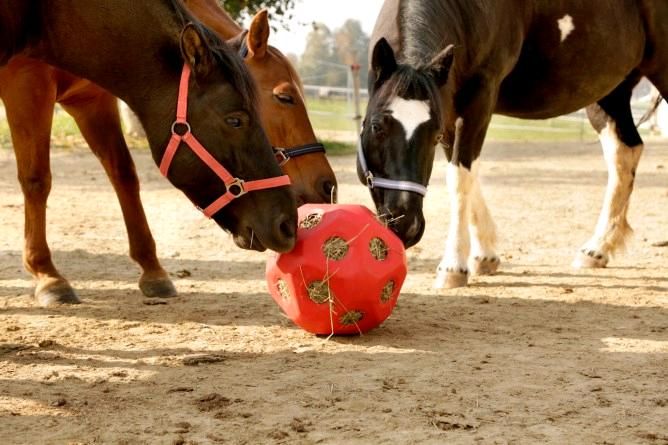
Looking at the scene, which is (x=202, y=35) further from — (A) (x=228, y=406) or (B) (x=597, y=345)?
(B) (x=597, y=345)

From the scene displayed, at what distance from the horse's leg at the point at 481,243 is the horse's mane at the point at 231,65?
275cm

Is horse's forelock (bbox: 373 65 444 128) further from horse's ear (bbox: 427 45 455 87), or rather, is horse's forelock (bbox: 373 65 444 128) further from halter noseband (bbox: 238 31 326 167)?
halter noseband (bbox: 238 31 326 167)

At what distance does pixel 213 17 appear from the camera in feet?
16.7

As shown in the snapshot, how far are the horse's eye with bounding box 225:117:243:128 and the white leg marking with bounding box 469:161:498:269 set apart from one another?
2758 mm

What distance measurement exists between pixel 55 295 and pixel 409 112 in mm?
2193

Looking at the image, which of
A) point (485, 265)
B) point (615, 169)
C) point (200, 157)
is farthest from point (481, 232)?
point (200, 157)

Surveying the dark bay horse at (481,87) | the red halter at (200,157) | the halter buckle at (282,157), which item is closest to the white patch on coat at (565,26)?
the dark bay horse at (481,87)

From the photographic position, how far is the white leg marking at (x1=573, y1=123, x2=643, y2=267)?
6.46 meters

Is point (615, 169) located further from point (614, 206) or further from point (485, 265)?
point (485, 265)

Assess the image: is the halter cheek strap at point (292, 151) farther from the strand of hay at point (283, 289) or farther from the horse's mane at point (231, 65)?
the horse's mane at point (231, 65)

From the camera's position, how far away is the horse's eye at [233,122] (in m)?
3.53

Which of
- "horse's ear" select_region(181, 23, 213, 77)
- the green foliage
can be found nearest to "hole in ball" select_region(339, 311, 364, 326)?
"horse's ear" select_region(181, 23, 213, 77)

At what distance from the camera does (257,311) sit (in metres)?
4.96

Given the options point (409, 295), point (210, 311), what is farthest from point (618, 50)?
point (210, 311)
